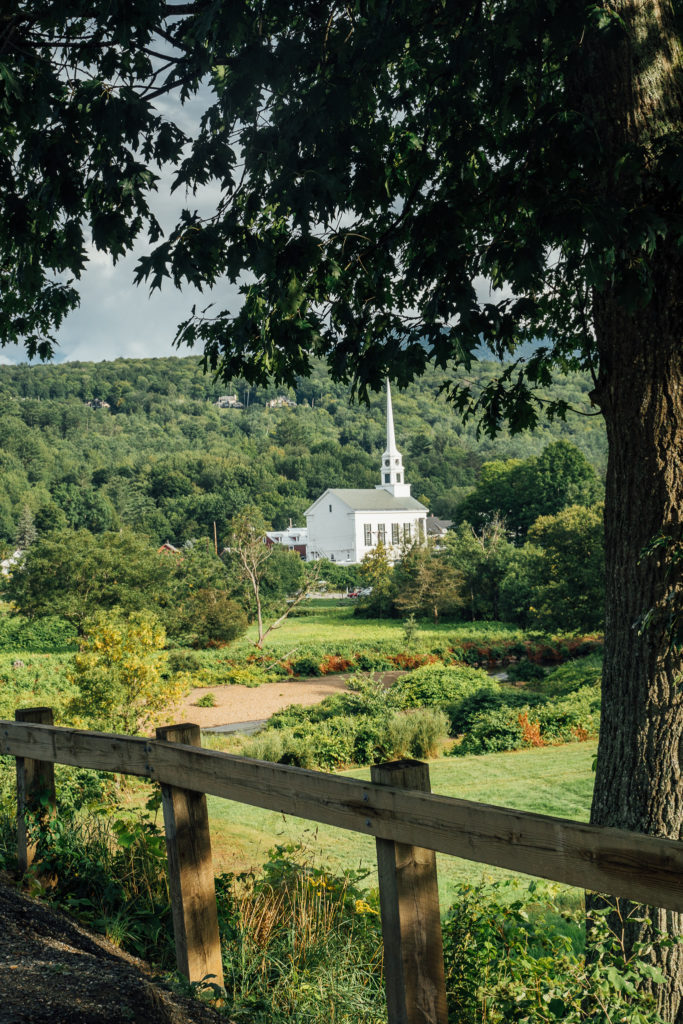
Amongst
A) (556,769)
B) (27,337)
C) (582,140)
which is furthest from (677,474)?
(556,769)

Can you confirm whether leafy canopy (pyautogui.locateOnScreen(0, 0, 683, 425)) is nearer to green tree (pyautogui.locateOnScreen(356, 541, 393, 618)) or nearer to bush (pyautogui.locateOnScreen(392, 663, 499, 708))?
bush (pyautogui.locateOnScreen(392, 663, 499, 708))

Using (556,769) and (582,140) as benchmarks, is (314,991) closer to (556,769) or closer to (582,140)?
(582,140)

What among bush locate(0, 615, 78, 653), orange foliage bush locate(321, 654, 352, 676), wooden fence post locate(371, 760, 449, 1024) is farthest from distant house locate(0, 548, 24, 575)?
wooden fence post locate(371, 760, 449, 1024)

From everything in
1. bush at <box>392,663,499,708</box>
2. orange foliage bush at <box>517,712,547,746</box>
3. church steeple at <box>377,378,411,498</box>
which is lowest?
orange foliage bush at <box>517,712,547,746</box>

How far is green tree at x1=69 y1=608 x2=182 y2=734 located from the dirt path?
21.4 feet

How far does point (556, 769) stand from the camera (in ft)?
47.2

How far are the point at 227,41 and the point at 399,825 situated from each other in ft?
12.3

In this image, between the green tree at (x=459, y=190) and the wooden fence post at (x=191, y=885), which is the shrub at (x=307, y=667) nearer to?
the green tree at (x=459, y=190)

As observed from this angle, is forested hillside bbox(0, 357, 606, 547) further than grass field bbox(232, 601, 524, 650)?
Yes

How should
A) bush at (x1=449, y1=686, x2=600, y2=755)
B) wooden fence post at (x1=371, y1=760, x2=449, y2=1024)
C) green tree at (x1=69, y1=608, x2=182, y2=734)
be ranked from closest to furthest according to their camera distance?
wooden fence post at (x1=371, y1=760, x2=449, y2=1024)
green tree at (x1=69, y1=608, x2=182, y2=734)
bush at (x1=449, y1=686, x2=600, y2=755)

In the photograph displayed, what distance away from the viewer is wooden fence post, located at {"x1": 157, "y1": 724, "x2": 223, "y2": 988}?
2.94 meters

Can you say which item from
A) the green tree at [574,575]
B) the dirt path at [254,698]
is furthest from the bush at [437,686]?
the green tree at [574,575]

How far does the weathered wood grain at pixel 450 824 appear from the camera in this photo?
68.0 inches

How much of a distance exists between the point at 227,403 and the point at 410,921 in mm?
131258
